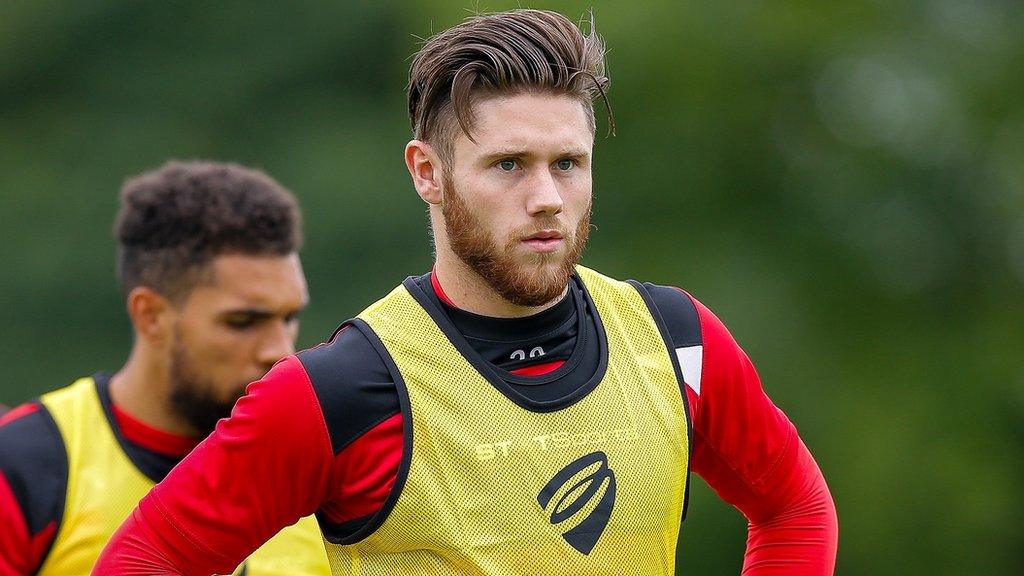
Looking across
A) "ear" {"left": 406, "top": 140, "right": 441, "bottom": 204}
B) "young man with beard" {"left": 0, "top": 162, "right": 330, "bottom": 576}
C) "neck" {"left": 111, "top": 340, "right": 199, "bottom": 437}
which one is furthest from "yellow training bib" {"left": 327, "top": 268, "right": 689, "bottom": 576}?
"neck" {"left": 111, "top": 340, "right": 199, "bottom": 437}

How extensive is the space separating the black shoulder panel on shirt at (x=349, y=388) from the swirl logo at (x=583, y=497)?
355 millimetres

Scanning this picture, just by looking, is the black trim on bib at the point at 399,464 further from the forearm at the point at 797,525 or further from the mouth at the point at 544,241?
the forearm at the point at 797,525

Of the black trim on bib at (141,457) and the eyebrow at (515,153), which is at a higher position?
the eyebrow at (515,153)

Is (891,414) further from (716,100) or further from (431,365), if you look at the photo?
(431,365)

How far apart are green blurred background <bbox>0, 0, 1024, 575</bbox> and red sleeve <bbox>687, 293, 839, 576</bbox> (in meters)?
6.92

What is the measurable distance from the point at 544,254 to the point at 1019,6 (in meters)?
10.0

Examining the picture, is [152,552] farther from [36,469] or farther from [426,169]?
[36,469]

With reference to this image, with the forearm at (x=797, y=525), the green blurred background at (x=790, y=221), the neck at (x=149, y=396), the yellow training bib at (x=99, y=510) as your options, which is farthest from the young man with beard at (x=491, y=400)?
the green blurred background at (x=790, y=221)

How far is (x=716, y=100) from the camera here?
39.6 feet

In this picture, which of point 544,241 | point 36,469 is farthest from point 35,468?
point 544,241

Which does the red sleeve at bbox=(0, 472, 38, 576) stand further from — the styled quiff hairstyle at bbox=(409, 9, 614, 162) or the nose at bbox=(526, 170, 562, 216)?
the nose at bbox=(526, 170, 562, 216)

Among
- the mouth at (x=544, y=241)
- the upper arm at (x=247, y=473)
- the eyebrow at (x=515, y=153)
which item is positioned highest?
the eyebrow at (x=515, y=153)

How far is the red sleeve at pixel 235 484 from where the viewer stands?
315 cm

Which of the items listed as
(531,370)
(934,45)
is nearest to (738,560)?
(934,45)
